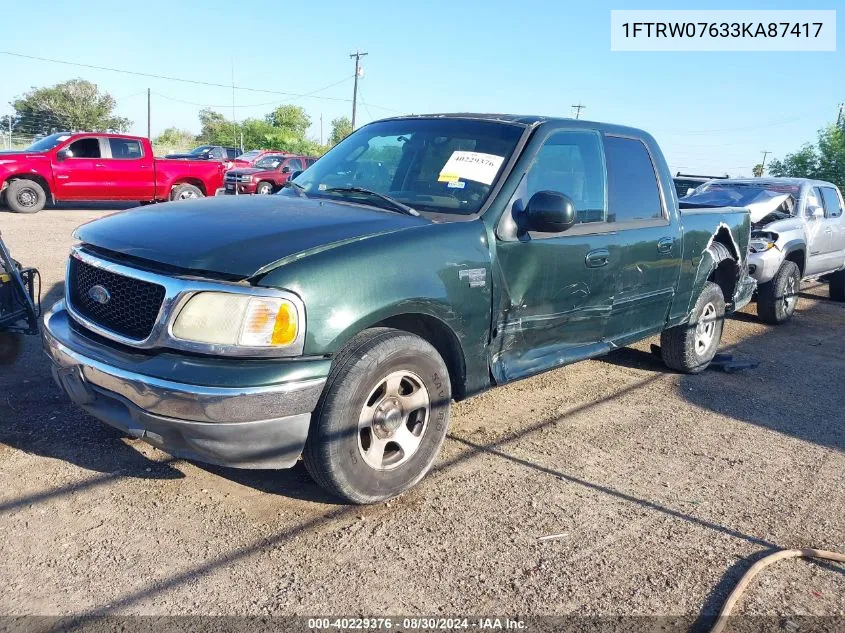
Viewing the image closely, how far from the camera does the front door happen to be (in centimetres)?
380

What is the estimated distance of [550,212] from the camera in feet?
12.0

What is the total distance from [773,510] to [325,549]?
2.28 meters

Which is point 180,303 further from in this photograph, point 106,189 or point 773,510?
point 106,189

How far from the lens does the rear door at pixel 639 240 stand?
4605 millimetres

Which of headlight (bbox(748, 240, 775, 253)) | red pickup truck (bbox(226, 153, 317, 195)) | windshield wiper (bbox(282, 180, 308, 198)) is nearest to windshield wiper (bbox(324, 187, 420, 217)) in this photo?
windshield wiper (bbox(282, 180, 308, 198))

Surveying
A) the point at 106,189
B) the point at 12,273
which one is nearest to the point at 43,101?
the point at 106,189

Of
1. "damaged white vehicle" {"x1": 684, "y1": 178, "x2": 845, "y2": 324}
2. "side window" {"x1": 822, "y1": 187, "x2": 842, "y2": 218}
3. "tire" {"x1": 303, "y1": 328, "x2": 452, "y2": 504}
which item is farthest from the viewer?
"side window" {"x1": 822, "y1": 187, "x2": 842, "y2": 218}

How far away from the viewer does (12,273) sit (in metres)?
4.89

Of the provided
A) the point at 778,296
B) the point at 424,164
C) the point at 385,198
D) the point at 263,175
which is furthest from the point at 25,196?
the point at 778,296

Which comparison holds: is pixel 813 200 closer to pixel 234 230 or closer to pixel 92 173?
pixel 234 230

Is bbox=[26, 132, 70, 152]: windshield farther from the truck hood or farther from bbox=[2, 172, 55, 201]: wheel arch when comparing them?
the truck hood

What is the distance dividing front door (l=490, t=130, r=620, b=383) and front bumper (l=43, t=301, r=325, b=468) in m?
1.30

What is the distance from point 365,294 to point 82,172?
1469cm

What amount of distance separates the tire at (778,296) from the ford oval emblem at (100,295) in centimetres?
761
